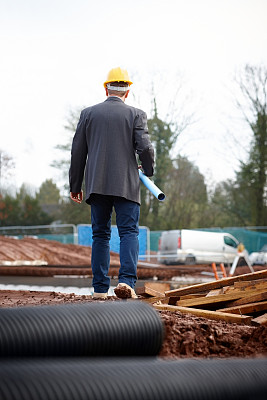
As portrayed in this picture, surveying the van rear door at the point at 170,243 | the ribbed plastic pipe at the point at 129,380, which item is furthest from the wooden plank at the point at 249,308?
the van rear door at the point at 170,243

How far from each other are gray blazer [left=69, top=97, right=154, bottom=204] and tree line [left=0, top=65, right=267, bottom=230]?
101 feet

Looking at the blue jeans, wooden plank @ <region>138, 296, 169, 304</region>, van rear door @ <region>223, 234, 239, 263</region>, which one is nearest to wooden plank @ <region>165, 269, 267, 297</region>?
wooden plank @ <region>138, 296, 169, 304</region>

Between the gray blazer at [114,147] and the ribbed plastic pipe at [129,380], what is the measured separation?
3.57 meters

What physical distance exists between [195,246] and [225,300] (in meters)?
23.7

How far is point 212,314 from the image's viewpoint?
161 inches

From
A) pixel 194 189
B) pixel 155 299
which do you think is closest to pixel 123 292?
pixel 155 299

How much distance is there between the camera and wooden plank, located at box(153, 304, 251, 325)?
3910 mm

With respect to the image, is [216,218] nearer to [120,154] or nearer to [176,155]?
[176,155]

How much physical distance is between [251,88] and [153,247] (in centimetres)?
1301

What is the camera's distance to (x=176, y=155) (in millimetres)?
37281

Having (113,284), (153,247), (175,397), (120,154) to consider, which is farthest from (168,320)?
(153,247)

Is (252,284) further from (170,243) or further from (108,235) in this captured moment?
(170,243)

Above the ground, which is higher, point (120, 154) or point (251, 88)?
point (251, 88)

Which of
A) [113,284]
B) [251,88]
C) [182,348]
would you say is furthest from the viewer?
[251,88]
